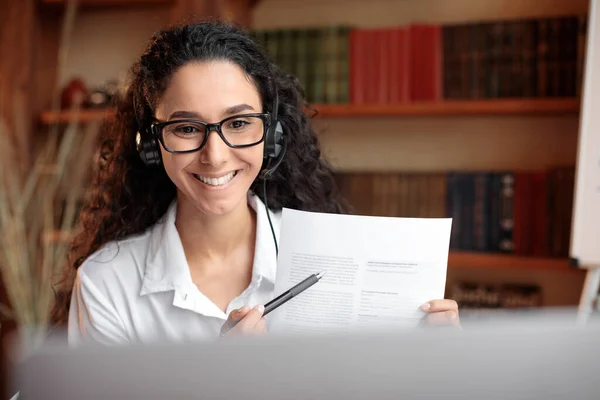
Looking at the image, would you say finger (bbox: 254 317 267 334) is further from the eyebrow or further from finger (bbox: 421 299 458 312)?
the eyebrow

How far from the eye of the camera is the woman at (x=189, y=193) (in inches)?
46.7

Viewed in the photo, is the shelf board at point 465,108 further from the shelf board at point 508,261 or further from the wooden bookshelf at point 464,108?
the shelf board at point 508,261

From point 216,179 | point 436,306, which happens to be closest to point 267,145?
point 216,179

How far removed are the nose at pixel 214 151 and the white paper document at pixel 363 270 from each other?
0.20 metres

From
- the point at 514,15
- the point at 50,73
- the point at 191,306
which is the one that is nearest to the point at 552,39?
the point at 514,15

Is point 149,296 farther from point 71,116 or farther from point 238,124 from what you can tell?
point 71,116

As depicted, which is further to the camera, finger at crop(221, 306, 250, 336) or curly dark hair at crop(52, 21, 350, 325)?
curly dark hair at crop(52, 21, 350, 325)

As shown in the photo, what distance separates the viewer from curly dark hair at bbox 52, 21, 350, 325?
1.24 metres

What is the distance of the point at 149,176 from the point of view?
4.66ft

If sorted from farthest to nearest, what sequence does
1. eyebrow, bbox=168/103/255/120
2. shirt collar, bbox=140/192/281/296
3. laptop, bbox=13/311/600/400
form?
shirt collar, bbox=140/192/281/296 < eyebrow, bbox=168/103/255/120 < laptop, bbox=13/311/600/400

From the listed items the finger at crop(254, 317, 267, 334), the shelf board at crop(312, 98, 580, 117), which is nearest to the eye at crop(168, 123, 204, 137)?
the finger at crop(254, 317, 267, 334)

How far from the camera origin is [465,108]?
2242mm

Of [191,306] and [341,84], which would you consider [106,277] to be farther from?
[341,84]

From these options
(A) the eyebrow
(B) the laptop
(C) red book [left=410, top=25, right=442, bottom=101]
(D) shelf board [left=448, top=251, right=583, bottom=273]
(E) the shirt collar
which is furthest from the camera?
(C) red book [left=410, top=25, right=442, bottom=101]
